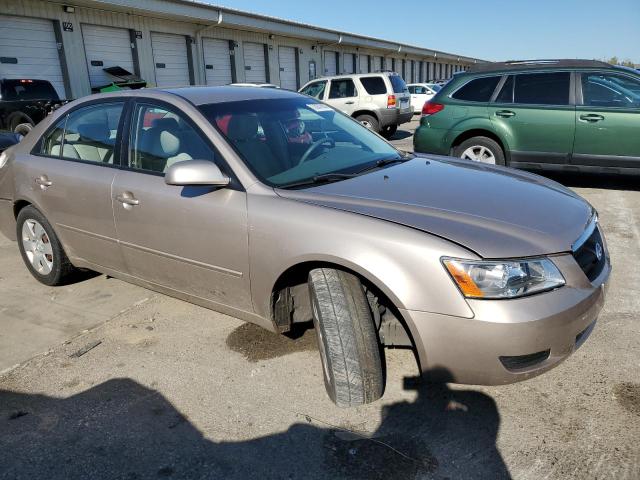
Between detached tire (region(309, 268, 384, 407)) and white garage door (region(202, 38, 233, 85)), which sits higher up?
white garage door (region(202, 38, 233, 85))

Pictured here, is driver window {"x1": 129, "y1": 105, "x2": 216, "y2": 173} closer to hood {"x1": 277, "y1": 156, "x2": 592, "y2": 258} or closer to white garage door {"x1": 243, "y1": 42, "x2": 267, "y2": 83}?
hood {"x1": 277, "y1": 156, "x2": 592, "y2": 258}

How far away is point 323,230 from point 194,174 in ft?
2.53

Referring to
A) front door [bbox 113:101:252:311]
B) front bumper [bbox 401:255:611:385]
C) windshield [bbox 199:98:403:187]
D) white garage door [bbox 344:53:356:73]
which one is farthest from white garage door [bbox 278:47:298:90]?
front bumper [bbox 401:255:611:385]

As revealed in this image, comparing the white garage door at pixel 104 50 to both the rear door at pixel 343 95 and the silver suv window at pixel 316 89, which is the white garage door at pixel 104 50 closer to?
the silver suv window at pixel 316 89

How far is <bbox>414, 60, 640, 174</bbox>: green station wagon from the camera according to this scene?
625 centimetres

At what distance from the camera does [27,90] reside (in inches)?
474

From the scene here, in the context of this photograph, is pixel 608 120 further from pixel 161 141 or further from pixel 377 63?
pixel 377 63

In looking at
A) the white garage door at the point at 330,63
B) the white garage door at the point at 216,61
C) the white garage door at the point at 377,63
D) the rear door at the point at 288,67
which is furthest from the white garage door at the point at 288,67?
the white garage door at the point at 377,63

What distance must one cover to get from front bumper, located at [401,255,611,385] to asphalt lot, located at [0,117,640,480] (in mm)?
329

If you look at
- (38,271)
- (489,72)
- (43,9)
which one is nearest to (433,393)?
(38,271)

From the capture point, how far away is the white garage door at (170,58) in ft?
61.0

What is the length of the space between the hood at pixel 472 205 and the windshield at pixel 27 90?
1191 centimetres

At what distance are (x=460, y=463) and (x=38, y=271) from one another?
12.2ft

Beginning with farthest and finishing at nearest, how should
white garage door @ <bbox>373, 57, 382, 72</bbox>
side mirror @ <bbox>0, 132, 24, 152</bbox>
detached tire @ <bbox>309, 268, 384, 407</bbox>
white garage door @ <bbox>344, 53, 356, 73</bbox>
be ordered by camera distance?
white garage door @ <bbox>373, 57, 382, 72</bbox>, white garage door @ <bbox>344, 53, 356, 73</bbox>, side mirror @ <bbox>0, 132, 24, 152</bbox>, detached tire @ <bbox>309, 268, 384, 407</bbox>
